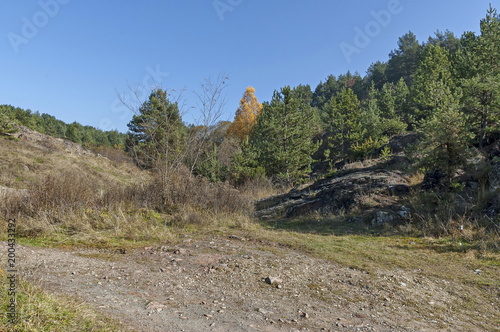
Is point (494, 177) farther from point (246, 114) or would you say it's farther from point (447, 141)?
point (246, 114)

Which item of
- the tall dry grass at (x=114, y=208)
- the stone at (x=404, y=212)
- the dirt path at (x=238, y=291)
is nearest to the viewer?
the dirt path at (x=238, y=291)

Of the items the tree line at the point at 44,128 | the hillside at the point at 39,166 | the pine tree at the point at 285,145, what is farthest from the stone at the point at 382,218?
the tree line at the point at 44,128

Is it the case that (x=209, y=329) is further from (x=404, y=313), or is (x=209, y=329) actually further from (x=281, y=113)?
(x=281, y=113)

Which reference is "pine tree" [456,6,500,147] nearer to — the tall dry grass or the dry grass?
the tall dry grass

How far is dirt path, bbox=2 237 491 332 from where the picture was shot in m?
3.06

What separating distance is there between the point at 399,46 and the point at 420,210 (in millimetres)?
66025

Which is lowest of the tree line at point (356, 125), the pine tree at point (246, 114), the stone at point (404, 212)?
the stone at point (404, 212)

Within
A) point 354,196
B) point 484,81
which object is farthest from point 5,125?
point 484,81

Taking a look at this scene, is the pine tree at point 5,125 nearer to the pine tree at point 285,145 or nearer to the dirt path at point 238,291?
the pine tree at point 285,145

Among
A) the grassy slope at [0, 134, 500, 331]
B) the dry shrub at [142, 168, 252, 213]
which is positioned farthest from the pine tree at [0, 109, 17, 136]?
the grassy slope at [0, 134, 500, 331]

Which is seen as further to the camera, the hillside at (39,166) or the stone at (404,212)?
the hillside at (39,166)

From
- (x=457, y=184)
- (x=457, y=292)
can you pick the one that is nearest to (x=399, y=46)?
(x=457, y=184)

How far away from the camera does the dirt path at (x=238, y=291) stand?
3.06 meters

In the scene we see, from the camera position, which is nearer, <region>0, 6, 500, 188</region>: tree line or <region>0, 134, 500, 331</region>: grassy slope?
<region>0, 134, 500, 331</region>: grassy slope
